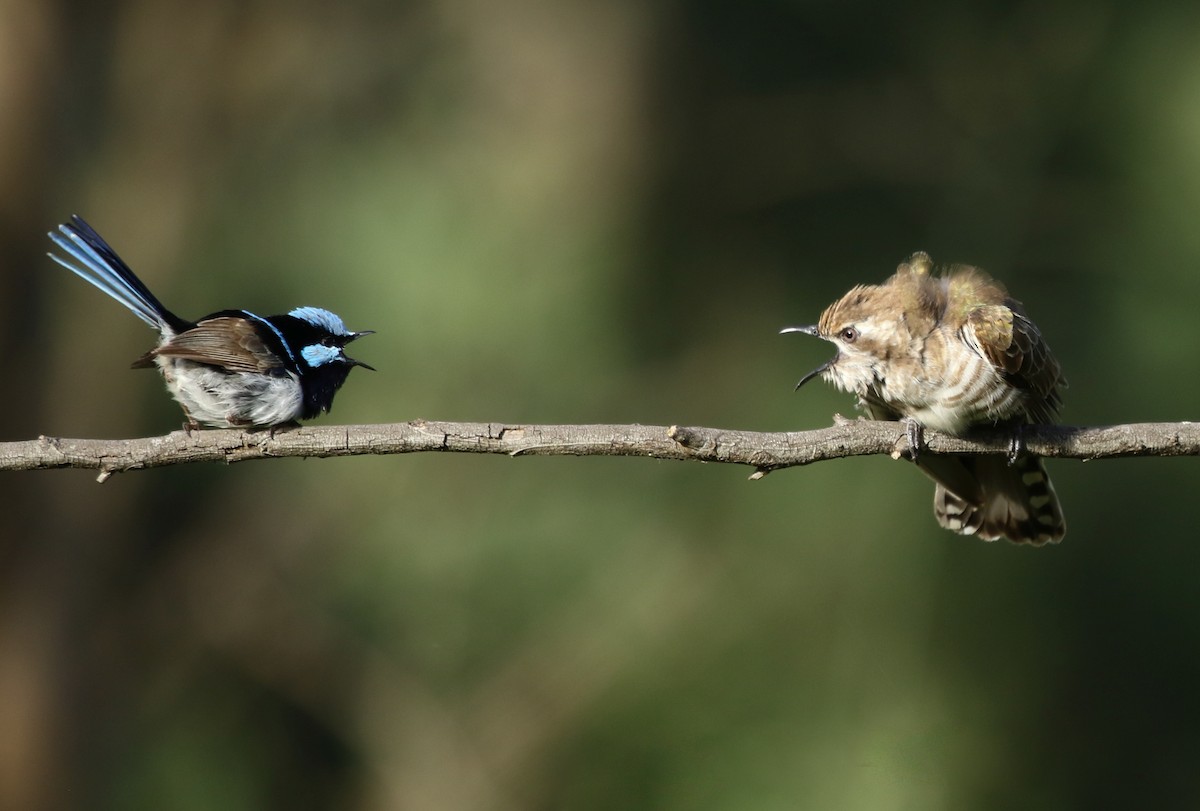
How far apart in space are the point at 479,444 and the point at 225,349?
4.88 ft

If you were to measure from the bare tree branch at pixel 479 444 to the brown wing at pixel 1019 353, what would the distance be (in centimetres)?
47

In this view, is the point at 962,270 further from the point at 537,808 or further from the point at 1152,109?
the point at 537,808

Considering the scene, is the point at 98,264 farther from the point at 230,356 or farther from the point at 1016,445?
the point at 1016,445

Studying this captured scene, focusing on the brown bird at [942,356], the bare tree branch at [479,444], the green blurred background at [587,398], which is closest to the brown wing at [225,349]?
the bare tree branch at [479,444]

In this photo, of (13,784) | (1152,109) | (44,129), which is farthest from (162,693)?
(1152,109)

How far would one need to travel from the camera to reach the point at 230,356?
423cm

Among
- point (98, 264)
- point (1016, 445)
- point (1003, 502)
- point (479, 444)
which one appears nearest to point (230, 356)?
point (98, 264)

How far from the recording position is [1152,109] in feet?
25.6

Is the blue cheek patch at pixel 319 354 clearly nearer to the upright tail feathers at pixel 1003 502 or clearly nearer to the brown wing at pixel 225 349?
the brown wing at pixel 225 349

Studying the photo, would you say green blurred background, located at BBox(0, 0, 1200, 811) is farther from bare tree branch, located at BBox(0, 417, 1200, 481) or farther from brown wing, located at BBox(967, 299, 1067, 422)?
bare tree branch, located at BBox(0, 417, 1200, 481)

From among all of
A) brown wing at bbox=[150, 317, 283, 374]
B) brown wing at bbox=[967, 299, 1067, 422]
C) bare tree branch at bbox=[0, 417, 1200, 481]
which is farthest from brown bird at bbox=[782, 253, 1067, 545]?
brown wing at bbox=[150, 317, 283, 374]

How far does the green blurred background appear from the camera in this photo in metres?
7.29

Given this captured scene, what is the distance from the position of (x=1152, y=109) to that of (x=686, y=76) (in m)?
3.51

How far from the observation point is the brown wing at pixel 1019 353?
3.95m
